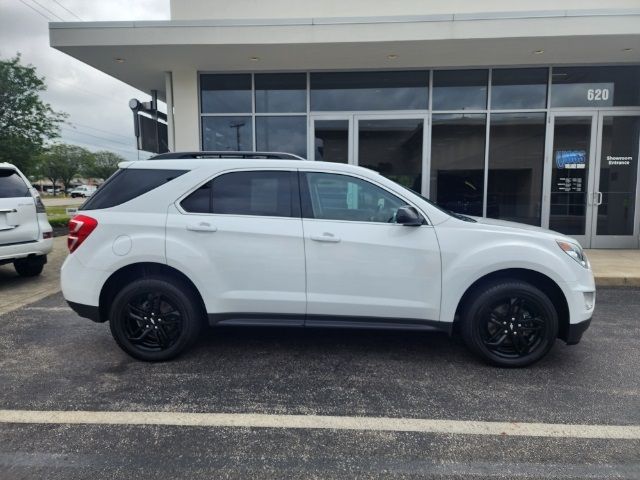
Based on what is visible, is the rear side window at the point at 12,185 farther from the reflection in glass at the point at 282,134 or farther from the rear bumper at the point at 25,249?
the reflection in glass at the point at 282,134

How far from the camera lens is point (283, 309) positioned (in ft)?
12.6

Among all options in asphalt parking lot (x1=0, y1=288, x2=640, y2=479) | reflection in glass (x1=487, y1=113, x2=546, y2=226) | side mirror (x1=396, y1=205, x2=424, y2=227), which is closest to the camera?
asphalt parking lot (x1=0, y1=288, x2=640, y2=479)

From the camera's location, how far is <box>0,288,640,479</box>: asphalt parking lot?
2543 mm

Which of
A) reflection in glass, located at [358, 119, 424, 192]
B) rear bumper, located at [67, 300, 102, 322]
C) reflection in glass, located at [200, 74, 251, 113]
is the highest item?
reflection in glass, located at [200, 74, 251, 113]

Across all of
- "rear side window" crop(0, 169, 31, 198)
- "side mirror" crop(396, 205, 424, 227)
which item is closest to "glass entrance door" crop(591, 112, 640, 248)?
"side mirror" crop(396, 205, 424, 227)

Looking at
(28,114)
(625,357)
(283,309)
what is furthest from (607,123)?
(28,114)

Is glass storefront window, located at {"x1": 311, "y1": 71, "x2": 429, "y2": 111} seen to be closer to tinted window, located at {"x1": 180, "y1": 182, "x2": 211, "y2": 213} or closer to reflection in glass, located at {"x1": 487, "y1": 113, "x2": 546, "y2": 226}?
reflection in glass, located at {"x1": 487, "y1": 113, "x2": 546, "y2": 226}

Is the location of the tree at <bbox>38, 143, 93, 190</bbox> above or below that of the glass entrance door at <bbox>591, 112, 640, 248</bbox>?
above

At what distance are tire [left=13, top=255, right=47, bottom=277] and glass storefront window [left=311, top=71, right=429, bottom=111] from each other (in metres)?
6.54

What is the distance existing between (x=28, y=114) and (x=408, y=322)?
777 inches

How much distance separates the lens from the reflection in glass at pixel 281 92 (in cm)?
1003

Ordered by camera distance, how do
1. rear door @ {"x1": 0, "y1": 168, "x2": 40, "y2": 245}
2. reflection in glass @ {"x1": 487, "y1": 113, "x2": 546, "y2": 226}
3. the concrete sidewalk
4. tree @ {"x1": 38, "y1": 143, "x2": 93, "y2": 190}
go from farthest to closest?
tree @ {"x1": 38, "y1": 143, "x2": 93, "y2": 190}
reflection in glass @ {"x1": 487, "y1": 113, "x2": 546, "y2": 226}
the concrete sidewalk
rear door @ {"x1": 0, "y1": 168, "x2": 40, "y2": 245}

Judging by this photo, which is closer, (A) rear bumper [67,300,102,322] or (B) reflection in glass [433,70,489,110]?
(A) rear bumper [67,300,102,322]

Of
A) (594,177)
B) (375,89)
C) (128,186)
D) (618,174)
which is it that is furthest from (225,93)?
(618,174)
